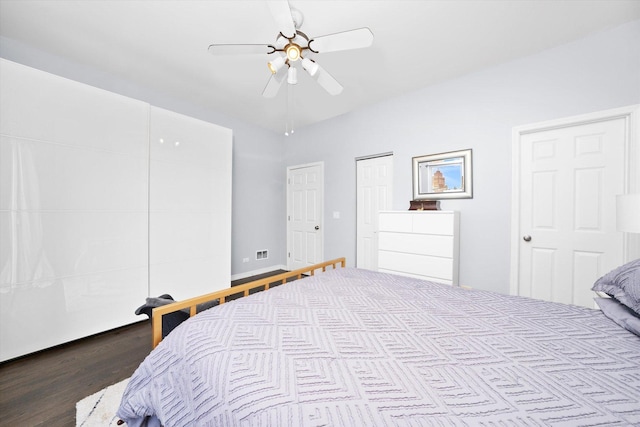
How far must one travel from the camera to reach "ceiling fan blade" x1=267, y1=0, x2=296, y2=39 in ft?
4.81

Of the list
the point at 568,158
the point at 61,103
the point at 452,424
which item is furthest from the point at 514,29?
the point at 61,103

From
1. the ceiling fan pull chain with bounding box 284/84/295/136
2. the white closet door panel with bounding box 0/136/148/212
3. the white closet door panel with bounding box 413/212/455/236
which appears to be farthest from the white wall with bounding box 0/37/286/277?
the white closet door panel with bounding box 413/212/455/236

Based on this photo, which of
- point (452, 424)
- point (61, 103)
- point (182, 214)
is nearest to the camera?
point (452, 424)

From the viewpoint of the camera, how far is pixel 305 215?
4.37 metres

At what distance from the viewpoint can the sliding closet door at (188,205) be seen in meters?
2.57

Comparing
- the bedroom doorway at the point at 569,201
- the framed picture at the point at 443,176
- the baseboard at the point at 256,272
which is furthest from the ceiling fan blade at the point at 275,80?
the baseboard at the point at 256,272

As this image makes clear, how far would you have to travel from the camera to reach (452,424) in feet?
1.90

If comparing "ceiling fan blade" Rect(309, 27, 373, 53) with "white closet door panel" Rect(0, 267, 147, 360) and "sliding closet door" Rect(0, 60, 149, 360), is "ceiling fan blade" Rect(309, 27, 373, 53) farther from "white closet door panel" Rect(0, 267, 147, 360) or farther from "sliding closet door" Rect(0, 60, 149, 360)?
"white closet door panel" Rect(0, 267, 147, 360)

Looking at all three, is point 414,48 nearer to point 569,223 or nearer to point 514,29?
point 514,29

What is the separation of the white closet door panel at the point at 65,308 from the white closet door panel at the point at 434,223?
299cm

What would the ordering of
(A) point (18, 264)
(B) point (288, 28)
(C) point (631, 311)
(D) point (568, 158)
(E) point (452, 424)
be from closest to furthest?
(E) point (452, 424)
(C) point (631, 311)
(B) point (288, 28)
(A) point (18, 264)
(D) point (568, 158)

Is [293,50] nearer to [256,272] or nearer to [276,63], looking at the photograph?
[276,63]

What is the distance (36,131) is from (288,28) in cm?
214

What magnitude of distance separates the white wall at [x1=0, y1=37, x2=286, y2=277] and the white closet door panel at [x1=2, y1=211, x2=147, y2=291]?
1595 millimetres
